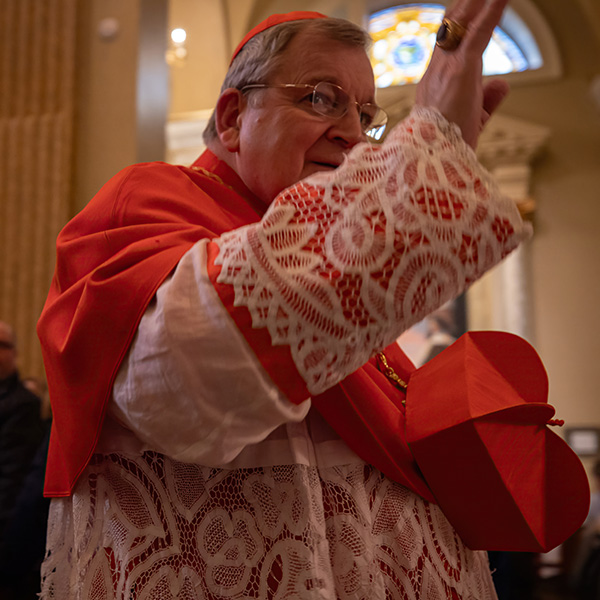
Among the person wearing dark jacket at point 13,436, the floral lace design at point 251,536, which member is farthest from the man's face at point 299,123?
the person wearing dark jacket at point 13,436

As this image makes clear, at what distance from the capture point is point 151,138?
16.1 ft

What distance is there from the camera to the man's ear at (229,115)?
1215 mm

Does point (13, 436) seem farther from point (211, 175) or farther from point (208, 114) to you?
point (208, 114)

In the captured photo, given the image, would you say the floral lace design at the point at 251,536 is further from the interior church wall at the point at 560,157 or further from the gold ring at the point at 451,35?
the interior church wall at the point at 560,157

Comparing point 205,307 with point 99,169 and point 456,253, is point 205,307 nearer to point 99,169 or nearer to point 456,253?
point 456,253

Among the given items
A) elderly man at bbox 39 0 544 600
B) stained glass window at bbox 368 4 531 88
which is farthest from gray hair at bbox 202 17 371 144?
stained glass window at bbox 368 4 531 88

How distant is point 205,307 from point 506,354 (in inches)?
20.7

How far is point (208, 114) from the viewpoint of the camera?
8.24 m

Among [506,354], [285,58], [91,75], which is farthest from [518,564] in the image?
[91,75]

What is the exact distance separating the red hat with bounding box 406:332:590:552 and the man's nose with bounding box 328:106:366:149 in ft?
1.17

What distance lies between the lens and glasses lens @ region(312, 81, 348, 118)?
3.67 feet

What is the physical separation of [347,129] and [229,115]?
0.23m

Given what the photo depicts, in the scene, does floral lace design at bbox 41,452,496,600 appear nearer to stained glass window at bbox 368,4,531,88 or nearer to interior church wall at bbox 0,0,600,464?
interior church wall at bbox 0,0,600,464

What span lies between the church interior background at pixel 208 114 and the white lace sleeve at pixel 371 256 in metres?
4.17
